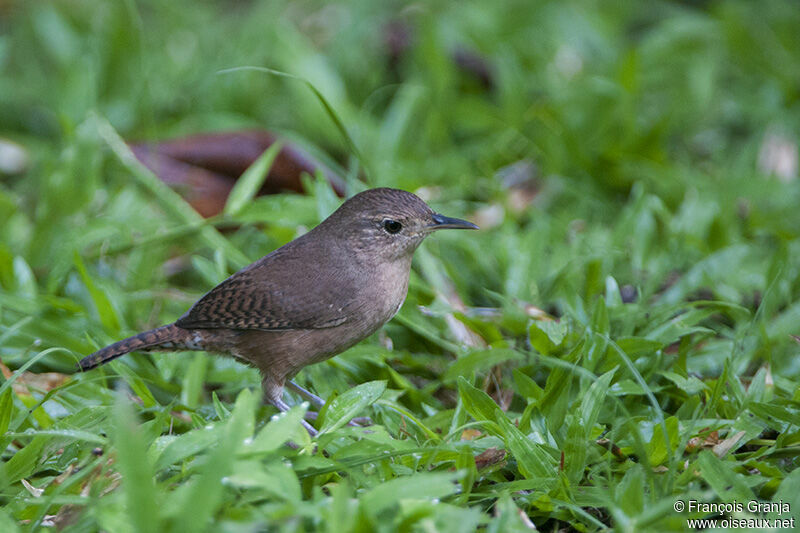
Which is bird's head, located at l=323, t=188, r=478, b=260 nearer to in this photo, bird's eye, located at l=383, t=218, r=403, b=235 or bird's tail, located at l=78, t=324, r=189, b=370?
bird's eye, located at l=383, t=218, r=403, b=235

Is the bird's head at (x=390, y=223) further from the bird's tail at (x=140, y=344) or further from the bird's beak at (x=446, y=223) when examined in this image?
the bird's tail at (x=140, y=344)

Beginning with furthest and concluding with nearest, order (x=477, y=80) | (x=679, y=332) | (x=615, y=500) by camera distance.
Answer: (x=477, y=80) < (x=679, y=332) < (x=615, y=500)

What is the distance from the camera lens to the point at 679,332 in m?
3.79

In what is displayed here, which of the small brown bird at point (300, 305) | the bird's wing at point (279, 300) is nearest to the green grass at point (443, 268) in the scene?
the small brown bird at point (300, 305)

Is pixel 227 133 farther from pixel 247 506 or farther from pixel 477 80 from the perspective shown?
pixel 247 506

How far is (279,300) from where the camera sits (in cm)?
371

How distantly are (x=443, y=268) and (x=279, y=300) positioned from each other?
142 cm

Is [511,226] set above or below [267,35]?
below

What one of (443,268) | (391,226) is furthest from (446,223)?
(443,268)

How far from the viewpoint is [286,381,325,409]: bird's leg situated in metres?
3.88

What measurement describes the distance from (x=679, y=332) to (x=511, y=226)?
1.70 metres

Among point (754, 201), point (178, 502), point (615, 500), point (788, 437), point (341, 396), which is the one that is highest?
Result: point (178, 502)

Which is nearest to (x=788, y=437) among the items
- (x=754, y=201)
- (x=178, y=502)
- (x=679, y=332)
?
(x=679, y=332)

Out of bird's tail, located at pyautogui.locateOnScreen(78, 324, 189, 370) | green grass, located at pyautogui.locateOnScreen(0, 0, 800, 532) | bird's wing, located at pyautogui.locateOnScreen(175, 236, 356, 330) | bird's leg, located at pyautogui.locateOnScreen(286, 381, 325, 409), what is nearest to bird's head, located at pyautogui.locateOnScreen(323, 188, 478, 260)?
bird's wing, located at pyautogui.locateOnScreen(175, 236, 356, 330)
